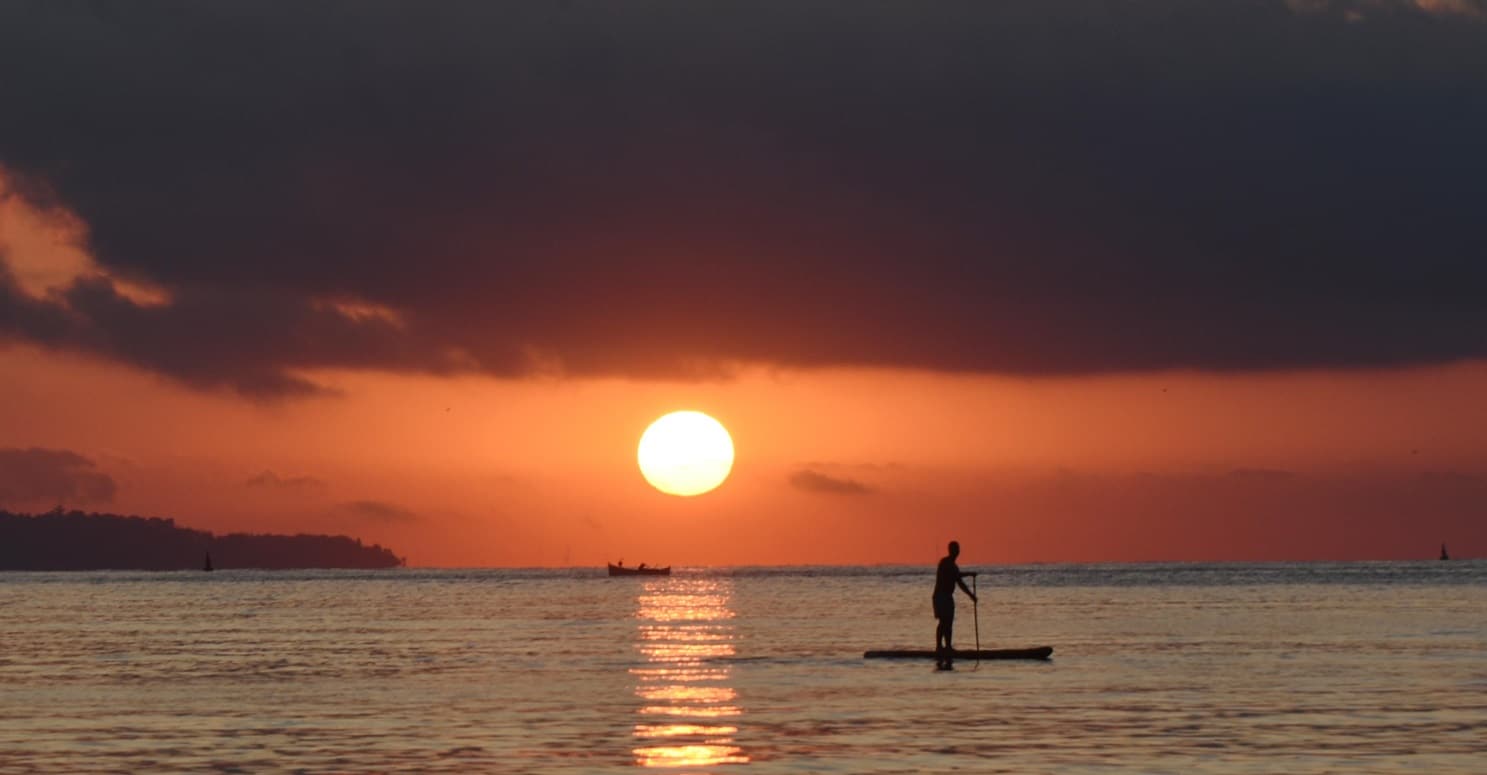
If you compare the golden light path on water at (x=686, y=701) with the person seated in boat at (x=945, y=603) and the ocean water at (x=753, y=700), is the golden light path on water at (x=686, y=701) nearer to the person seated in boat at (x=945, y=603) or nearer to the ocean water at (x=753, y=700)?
the ocean water at (x=753, y=700)

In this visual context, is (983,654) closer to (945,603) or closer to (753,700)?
(945,603)

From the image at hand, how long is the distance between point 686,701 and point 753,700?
5.07 feet

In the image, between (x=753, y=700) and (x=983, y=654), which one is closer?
(x=753, y=700)

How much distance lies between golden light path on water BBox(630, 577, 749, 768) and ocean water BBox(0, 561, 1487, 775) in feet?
0.45

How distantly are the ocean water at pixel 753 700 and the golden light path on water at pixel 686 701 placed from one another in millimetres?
136

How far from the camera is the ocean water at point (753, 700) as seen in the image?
31.2 meters

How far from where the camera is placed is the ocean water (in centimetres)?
3123

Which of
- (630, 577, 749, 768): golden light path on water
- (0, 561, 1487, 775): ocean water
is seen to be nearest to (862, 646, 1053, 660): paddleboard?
(0, 561, 1487, 775): ocean water

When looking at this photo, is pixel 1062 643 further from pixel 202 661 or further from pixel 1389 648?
pixel 202 661

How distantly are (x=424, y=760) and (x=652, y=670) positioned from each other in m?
22.9

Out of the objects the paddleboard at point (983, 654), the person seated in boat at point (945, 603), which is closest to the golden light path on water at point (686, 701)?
the paddleboard at point (983, 654)

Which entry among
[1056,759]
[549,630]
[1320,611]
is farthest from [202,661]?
[1320,611]

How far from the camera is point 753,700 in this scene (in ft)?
138

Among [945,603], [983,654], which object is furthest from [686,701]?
[983,654]
